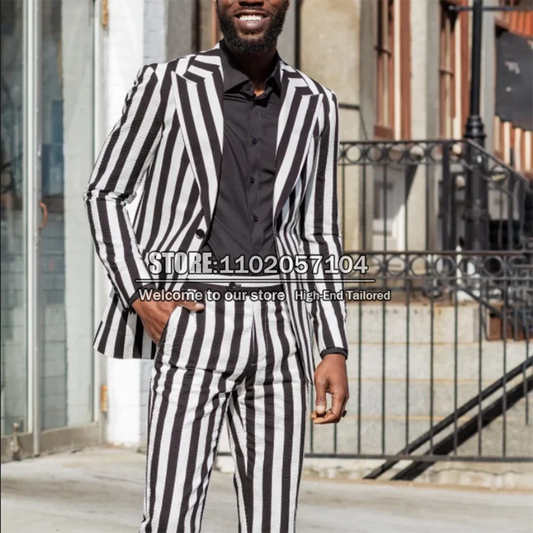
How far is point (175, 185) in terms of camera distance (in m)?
3.45

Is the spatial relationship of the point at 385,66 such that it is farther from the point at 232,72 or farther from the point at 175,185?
the point at 175,185

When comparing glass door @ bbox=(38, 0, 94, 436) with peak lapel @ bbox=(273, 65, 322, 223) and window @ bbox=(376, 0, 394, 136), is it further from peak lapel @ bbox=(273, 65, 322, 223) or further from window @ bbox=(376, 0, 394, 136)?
window @ bbox=(376, 0, 394, 136)

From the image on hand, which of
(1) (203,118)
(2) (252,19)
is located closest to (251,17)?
(2) (252,19)

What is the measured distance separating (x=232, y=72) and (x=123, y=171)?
37 cm

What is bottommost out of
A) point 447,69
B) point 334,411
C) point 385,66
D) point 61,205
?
point 334,411

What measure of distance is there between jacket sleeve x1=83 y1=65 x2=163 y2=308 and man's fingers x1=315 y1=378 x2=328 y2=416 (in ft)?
1.62

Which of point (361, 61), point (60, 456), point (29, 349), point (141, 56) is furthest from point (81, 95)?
point (361, 61)

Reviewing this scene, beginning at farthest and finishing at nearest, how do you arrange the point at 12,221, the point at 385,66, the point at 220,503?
the point at 385,66, the point at 12,221, the point at 220,503

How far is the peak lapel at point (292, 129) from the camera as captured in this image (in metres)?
3.46

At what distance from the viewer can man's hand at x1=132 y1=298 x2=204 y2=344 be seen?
3.36 m

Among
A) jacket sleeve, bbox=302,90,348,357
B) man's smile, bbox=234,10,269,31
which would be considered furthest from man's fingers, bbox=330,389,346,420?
man's smile, bbox=234,10,269,31

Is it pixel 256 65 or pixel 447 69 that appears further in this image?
pixel 447 69

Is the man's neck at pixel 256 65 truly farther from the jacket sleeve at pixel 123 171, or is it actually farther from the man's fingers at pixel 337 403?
the man's fingers at pixel 337 403

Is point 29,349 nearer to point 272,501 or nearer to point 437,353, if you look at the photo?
point 437,353
